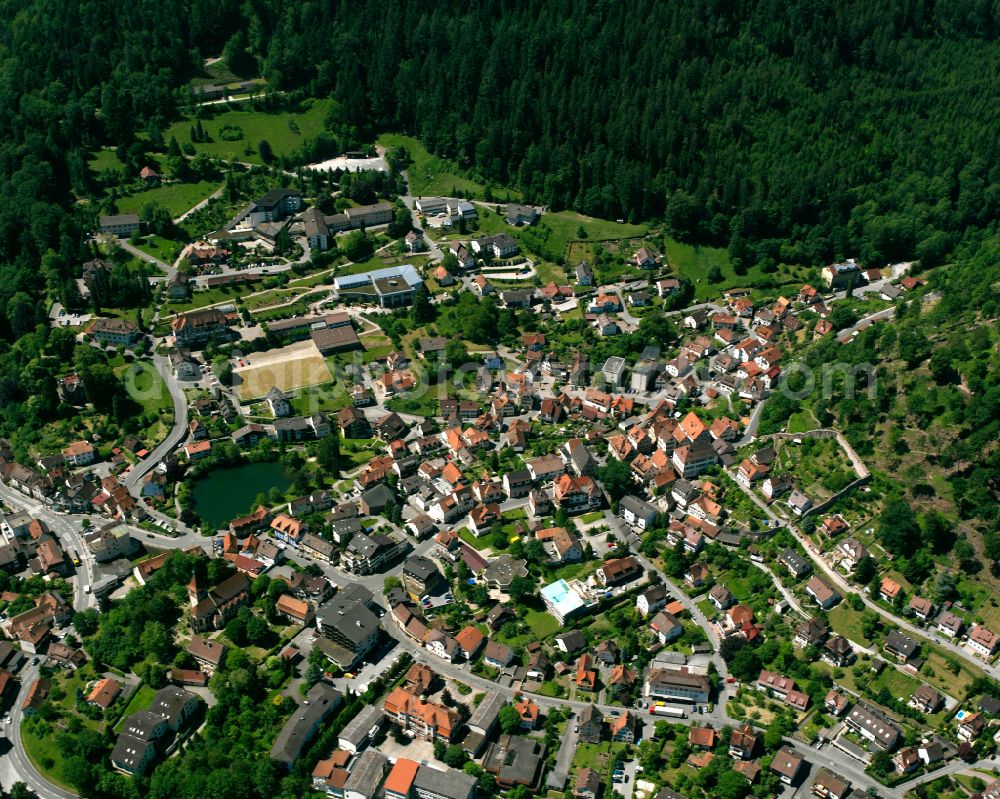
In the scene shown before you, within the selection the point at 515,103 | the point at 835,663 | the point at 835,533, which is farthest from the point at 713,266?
the point at 835,663

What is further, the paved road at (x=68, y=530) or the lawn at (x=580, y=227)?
the lawn at (x=580, y=227)

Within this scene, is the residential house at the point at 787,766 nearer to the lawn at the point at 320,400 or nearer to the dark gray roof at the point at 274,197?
the lawn at the point at 320,400

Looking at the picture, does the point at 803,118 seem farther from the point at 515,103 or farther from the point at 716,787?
the point at 716,787

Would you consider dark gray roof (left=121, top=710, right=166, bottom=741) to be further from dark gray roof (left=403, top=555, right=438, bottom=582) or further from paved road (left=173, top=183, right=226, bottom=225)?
paved road (left=173, top=183, right=226, bottom=225)

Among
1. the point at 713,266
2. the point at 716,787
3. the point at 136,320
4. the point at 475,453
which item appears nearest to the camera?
the point at 716,787

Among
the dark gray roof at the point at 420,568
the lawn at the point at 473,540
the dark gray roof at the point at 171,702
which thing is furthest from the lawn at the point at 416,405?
the dark gray roof at the point at 171,702

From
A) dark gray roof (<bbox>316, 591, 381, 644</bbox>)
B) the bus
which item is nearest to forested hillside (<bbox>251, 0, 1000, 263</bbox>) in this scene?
the bus
